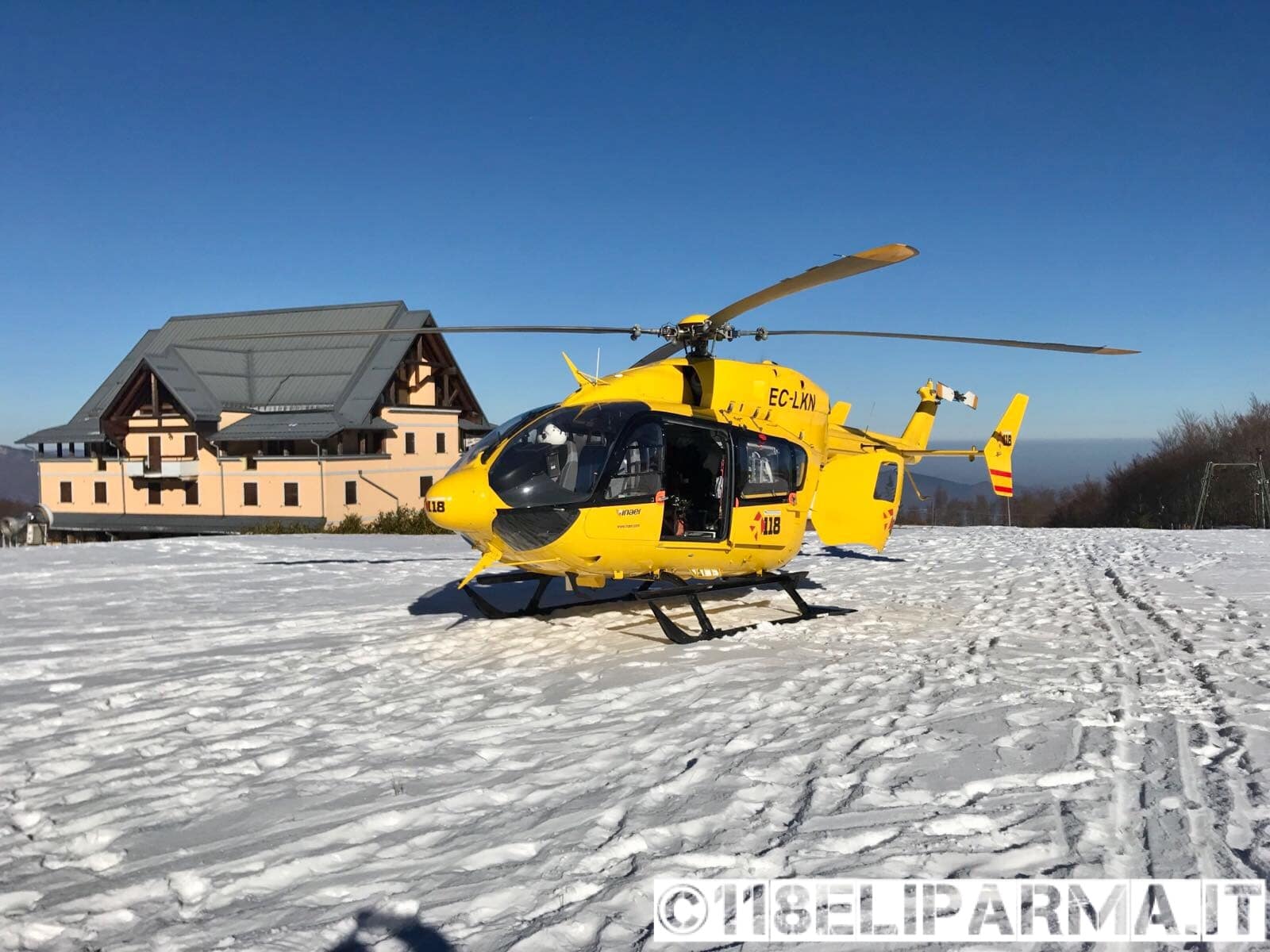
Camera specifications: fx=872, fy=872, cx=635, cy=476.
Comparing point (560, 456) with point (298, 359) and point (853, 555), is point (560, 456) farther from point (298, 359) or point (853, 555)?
point (298, 359)

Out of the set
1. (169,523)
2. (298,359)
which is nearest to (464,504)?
(298,359)

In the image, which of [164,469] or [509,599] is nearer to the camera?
[509,599]

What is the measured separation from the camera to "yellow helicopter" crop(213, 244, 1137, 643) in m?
7.24

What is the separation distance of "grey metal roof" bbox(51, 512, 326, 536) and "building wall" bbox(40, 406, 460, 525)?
22 centimetres

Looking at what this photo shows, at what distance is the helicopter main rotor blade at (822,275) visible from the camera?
19.6ft

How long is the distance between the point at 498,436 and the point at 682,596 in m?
2.84

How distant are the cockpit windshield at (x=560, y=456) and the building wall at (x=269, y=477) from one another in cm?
2373

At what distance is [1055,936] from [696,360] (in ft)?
19.3

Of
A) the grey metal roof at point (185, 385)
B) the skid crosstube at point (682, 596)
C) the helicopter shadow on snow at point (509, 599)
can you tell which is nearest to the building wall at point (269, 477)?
the grey metal roof at point (185, 385)

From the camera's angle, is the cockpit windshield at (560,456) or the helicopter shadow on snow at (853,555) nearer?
the cockpit windshield at (560,456)

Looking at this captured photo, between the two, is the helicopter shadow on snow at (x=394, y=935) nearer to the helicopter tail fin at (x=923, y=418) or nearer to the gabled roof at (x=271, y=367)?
the helicopter tail fin at (x=923, y=418)

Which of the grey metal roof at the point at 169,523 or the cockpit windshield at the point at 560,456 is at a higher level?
the cockpit windshield at the point at 560,456

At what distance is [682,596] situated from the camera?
9250 millimetres

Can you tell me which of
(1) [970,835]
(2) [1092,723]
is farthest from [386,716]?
(2) [1092,723]
